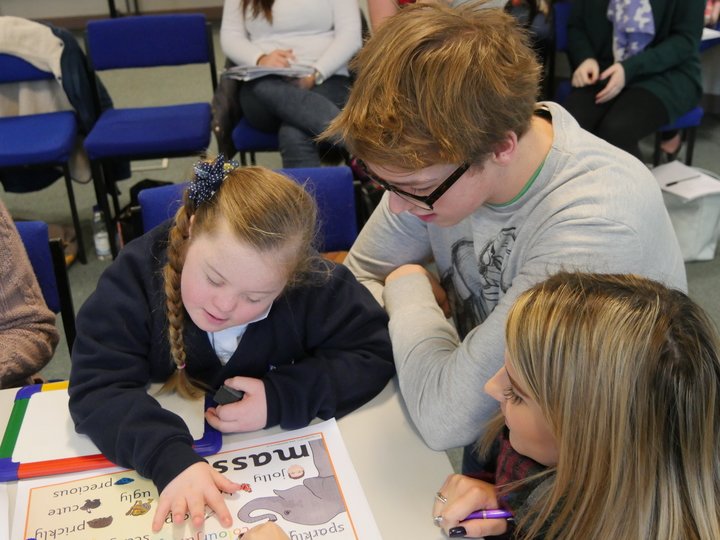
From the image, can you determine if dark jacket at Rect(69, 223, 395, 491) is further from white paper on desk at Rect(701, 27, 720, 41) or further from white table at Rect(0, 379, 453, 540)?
white paper on desk at Rect(701, 27, 720, 41)

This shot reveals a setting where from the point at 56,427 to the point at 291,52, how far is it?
2.01m

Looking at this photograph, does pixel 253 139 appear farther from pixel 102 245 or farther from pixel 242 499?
pixel 242 499

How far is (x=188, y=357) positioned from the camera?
1.18 m

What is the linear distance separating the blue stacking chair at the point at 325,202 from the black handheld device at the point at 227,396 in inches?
20.9

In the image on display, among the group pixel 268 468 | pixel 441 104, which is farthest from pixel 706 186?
pixel 268 468

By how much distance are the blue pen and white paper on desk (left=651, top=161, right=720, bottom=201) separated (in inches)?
81.5

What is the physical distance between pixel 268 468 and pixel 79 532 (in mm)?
248

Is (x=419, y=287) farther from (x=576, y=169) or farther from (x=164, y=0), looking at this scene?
(x=164, y=0)

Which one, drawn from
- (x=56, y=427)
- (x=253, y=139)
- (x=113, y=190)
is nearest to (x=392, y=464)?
(x=56, y=427)

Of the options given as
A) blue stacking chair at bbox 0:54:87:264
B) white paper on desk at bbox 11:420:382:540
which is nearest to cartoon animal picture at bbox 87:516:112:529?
white paper on desk at bbox 11:420:382:540

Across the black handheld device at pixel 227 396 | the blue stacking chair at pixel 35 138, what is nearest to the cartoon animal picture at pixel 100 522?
the black handheld device at pixel 227 396

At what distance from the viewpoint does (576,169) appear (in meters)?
1.10

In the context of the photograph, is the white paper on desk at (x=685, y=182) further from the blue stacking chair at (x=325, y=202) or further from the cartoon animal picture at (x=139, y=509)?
the cartoon animal picture at (x=139, y=509)

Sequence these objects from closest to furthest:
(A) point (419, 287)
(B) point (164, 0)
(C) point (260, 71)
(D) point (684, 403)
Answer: (D) point (684, 403)
(A) point (419, 287)
(C) point (260, 71)
(B) point (164, 0)
